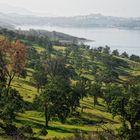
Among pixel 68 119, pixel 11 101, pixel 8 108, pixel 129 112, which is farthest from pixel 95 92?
pixel 129 112

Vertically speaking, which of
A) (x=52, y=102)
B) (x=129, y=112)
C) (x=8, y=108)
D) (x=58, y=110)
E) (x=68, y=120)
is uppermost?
(x=129, y=112)

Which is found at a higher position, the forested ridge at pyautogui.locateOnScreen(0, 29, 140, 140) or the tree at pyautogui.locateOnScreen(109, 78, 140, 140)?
the tree at pyautogui.locateOnScreen(109, 78, 140, 140)

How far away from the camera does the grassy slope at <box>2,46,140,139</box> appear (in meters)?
83.9

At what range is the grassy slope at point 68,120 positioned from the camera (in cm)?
8388

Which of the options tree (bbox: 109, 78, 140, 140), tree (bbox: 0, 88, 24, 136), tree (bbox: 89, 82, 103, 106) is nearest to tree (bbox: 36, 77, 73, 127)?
tree (bbox: 0, 88, 24, 136)

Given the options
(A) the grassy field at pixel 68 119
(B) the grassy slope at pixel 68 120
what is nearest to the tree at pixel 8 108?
(A) the grassy field at pixel 68 119

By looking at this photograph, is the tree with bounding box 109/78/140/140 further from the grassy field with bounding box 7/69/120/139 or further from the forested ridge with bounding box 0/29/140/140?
the grassy field with bounding box 7/69/120/139

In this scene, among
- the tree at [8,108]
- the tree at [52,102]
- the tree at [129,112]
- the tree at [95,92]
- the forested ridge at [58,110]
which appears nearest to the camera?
the tree at [129,112]

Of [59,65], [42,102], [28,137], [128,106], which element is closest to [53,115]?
Result: [42,102]

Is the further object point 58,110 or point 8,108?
point 58,110

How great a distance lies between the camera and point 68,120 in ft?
330

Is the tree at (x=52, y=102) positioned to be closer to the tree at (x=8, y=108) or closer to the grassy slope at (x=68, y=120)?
the grassy slope at (x=68, y=120)

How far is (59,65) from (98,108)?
48328 mm

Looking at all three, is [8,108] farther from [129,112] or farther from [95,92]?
[95,92]
